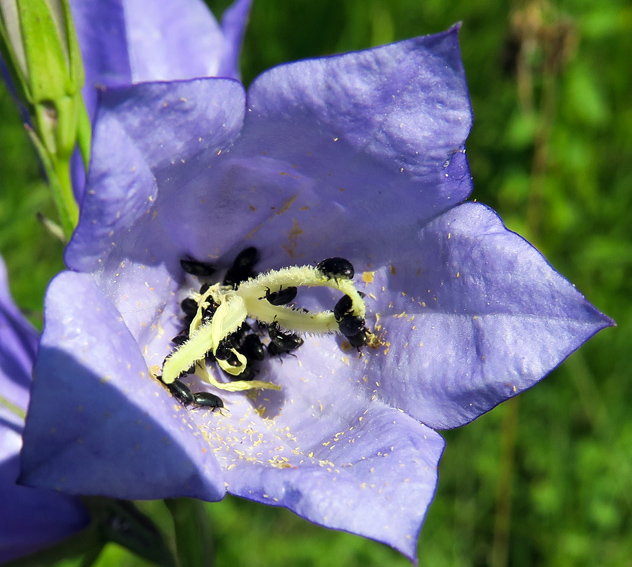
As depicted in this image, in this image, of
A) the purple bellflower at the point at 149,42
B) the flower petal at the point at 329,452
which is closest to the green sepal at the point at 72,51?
the purple bellflower at the point at 149,42

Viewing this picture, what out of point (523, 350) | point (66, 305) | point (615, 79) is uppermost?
point (66, 305)

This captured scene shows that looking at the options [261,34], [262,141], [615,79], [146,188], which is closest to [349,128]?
[262,141]

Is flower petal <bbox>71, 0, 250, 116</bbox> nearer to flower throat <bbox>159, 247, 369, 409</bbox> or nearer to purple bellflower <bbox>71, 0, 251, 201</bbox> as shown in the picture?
purple bellflower <bbox>71, 0, 251, 201</bbox>

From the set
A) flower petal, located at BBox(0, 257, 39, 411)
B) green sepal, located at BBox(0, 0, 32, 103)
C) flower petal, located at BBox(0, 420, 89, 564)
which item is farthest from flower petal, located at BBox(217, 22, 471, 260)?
flower petal, located at BBox(0, 420, 89, 564)

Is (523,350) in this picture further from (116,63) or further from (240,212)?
(116,63)

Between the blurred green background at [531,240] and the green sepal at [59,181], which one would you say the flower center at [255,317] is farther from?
the blurred green background at [531,240]

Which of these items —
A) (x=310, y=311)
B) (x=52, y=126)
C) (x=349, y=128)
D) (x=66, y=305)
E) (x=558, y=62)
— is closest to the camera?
(x=66, y=305)

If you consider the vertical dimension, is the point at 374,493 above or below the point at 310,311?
above

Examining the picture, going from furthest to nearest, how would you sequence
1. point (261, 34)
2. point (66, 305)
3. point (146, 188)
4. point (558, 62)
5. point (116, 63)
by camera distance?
point (261, 34)
point (558, 62)
point (116, 63)
point (146, 188)
point (66, 305)
